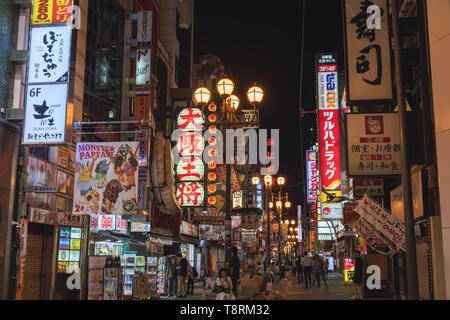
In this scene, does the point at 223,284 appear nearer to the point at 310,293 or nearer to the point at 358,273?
the point at 358,273

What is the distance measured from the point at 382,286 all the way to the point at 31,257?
1403 cm

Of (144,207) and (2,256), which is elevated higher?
(144,207)

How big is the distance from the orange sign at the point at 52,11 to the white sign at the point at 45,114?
219 centimetres

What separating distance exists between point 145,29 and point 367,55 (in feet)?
41.1

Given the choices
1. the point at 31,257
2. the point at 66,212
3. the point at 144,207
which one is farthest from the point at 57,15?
the point at 144,207

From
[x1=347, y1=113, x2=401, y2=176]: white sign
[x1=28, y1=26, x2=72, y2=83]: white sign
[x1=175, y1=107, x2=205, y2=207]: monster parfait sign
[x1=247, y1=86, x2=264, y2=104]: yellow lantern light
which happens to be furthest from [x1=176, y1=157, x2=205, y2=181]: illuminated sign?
[x1=28, y1=26, x2=72, y2=83]: white sign

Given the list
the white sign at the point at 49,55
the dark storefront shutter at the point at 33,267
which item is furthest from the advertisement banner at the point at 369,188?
the white sign at the point at 49,55

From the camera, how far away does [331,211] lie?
122 ft

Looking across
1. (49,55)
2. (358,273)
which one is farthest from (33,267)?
(358,273)

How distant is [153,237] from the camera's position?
90.4ft

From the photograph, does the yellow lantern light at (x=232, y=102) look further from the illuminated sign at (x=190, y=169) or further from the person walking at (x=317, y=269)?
the person walking at (x=317, y=269)

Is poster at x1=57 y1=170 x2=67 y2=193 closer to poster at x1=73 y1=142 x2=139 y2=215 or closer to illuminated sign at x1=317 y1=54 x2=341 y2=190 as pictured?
poster at x1=73 y1=142 x2=139 y2=215

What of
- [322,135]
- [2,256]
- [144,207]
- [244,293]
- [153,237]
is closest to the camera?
[244,293]
